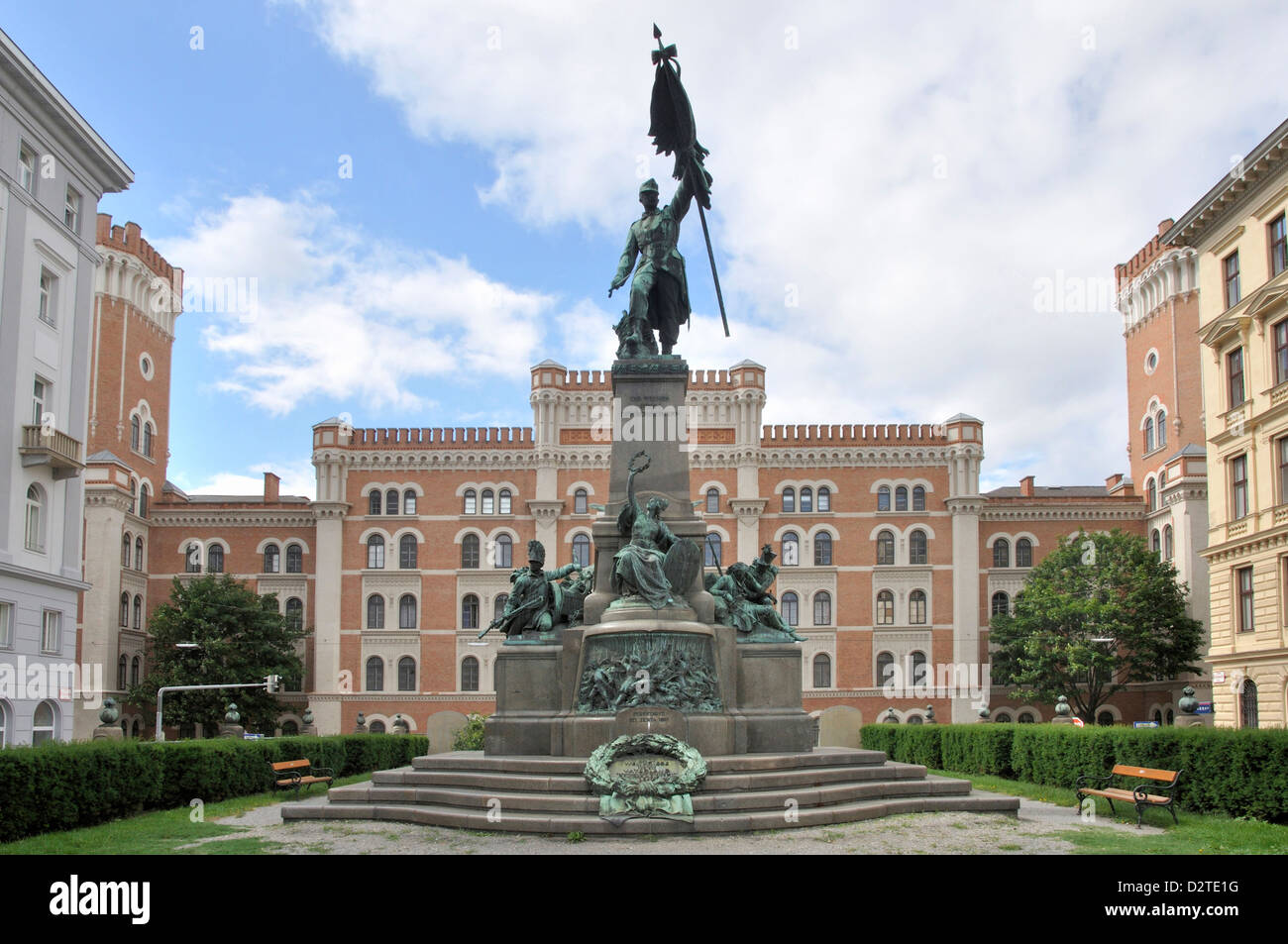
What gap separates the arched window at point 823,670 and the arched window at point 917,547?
22.6 ft

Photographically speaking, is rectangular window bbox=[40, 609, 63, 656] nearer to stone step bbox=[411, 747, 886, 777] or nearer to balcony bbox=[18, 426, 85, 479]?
balcony bbox=[18, 426, 85, 479]

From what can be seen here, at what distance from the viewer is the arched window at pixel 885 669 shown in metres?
60.3

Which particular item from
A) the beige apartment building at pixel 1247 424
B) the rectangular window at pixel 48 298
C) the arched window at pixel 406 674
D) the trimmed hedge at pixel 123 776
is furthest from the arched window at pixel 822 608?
the rectangular window at pixel 48 298

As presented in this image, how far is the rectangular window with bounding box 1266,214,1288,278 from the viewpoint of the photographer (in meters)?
33.8

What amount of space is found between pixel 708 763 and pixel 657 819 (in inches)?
61.0

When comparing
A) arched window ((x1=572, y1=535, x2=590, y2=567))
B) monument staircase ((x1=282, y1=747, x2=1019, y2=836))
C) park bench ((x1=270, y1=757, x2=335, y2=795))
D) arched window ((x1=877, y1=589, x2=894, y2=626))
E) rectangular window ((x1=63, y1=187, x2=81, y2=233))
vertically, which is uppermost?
rectangular window ((x1=63, y1=187, x2=81, y2=233))

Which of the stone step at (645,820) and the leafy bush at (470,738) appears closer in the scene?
the stone step at (645,820)

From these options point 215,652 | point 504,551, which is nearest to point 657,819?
point 215,652

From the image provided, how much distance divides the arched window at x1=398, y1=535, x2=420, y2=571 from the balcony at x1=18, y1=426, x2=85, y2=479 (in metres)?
29.7

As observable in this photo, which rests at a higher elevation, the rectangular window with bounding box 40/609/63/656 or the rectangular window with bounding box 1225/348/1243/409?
the rectangular window with bounding box 1225/348/1243/409

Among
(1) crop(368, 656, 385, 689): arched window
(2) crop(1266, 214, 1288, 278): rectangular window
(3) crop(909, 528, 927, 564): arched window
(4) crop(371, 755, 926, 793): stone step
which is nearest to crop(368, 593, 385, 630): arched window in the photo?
(1) crop(368, 656, 385, 689): arched window

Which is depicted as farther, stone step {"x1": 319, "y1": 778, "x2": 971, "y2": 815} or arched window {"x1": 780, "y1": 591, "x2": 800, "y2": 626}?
arched window {"x1": 780, "y1": 591, "x2": 800, "y2": 626}

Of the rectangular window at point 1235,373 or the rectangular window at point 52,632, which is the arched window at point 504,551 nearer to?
the rectangular window at point 52,632

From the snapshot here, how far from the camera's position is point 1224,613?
36906mm
